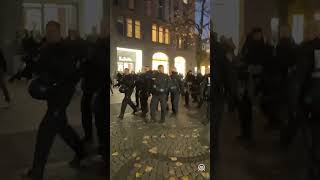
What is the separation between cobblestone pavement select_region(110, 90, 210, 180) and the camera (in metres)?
3.15

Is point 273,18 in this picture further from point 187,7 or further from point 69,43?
point 69,43

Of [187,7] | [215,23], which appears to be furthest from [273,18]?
[187,7]

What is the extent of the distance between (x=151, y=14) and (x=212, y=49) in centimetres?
52

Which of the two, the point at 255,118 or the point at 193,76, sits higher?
the point at 193,76

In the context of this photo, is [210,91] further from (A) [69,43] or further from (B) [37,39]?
(B) [37,39]

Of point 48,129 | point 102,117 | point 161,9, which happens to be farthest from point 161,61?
point 48,129

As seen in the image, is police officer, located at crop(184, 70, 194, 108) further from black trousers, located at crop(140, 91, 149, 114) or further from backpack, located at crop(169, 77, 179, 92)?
black trousers, located at crop(140, 91, 149, 114)

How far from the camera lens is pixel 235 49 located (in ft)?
10.3

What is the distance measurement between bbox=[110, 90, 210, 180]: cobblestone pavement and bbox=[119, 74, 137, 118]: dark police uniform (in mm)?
42

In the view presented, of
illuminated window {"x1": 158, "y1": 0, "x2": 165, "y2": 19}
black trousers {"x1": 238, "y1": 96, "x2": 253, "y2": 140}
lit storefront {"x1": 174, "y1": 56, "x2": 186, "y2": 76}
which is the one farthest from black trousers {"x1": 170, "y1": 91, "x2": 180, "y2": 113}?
illuminated window {"x1": 158, "y1": 0, "x2": 165, "y2": 19}

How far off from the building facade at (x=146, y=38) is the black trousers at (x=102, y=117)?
0.70 ft

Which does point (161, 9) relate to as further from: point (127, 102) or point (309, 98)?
point (309, 98)

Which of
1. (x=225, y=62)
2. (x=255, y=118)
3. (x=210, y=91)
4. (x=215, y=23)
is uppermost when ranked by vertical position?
(x=215, y=23)

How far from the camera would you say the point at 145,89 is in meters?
3.15
